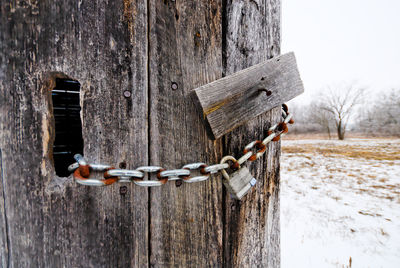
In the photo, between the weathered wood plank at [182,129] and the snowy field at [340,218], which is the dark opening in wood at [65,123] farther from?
the snowy field at [340,218]

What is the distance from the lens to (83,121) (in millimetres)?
669

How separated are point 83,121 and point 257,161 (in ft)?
2.24

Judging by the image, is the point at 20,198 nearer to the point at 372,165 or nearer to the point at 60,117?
the point at 60,117

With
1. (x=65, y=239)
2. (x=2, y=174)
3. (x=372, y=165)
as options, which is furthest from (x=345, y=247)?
(x=372, y=165)

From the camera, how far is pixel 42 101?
66cm

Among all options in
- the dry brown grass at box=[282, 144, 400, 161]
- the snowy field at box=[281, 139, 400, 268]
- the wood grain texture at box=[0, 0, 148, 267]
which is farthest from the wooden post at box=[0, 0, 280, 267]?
the dry brown grass at box=[282, 144, 400, 161]

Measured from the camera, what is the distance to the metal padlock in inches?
28.8

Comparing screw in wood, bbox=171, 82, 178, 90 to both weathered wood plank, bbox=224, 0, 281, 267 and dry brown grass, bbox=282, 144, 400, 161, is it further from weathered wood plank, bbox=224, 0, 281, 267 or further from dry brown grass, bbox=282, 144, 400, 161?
dry brown grass, bbox=282, 144, 400, 161

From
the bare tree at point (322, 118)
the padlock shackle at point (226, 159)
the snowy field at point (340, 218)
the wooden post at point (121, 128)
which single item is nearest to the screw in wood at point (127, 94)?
the wooden post at point (121, 128)

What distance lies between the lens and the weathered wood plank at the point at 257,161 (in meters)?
0.79

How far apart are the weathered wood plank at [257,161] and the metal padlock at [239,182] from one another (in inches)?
2.6

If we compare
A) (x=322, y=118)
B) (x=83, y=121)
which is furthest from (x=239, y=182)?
(x=322, y=118)

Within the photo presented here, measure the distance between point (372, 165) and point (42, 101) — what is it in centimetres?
1261

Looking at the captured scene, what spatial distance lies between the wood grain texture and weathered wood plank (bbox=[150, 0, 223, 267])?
0.21 feet
